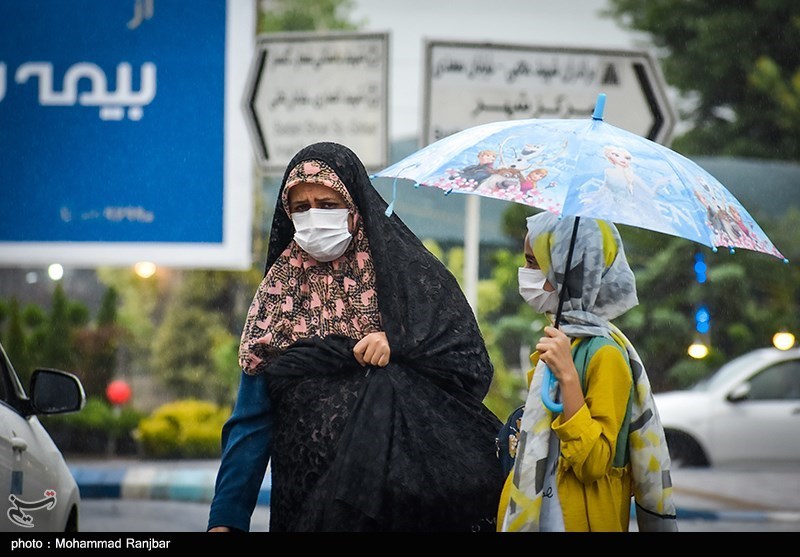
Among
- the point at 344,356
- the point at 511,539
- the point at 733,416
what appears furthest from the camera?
the point at 733,416

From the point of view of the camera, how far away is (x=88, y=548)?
3072 mm

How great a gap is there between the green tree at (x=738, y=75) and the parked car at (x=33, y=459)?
7142 millimetres

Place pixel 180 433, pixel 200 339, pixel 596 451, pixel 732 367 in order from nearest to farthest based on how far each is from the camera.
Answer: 1. pixel 596 451
2. pixel 732 367
3. pixel 180 433
4. pixel 200 339

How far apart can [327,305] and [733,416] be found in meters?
7.13

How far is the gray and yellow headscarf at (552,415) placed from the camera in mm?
2740

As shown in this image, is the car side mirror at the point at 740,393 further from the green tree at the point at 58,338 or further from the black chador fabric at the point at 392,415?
the black chador fabric at the point at 392,415

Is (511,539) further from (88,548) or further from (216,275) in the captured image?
(216,275)

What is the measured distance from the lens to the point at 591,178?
8.80 ft

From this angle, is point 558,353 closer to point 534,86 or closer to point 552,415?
point 552,415

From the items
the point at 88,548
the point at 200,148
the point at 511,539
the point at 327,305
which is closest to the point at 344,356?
the point at 327,305

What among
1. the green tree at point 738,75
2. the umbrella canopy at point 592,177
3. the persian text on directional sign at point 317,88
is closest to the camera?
the umbrella canopy at point 592,177

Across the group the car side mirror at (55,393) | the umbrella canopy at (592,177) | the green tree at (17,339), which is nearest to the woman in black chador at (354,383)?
the umbrella canopy at (592,177)

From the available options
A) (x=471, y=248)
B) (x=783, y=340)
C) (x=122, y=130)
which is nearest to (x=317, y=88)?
(x=122, y=130)

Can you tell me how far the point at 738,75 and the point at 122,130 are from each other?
4820 millimetres
